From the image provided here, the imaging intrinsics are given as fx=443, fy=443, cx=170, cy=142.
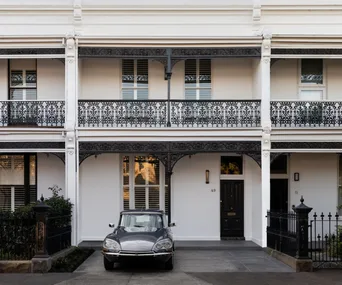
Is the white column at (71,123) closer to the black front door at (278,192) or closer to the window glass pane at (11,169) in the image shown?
the window glass pane at (11,169)

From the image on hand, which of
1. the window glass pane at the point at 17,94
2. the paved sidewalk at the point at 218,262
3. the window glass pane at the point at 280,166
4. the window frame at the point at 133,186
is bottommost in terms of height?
the paved sidewalk at the point at 218,262

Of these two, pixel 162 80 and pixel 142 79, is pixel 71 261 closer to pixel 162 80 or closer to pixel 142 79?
pixel 142 79

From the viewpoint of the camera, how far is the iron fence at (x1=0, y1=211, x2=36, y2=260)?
11.7 meters

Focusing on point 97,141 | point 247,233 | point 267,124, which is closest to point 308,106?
point 267,124

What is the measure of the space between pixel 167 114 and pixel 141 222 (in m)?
4.56

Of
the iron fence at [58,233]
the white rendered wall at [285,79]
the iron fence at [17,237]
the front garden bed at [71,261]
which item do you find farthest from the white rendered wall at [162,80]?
the iron fence at [17,237]

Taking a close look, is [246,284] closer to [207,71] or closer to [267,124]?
[267,124]

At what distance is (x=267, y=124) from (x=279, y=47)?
2.72 meters

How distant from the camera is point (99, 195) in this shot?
16.7 m

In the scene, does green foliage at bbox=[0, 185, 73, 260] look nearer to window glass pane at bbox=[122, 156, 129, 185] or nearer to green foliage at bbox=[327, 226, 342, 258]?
window glass pane at bbox=[122, 156, 129, 185]

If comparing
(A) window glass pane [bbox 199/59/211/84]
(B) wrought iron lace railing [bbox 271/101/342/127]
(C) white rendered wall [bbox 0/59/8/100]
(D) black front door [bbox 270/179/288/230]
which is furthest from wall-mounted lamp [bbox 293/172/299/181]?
(C) white rendered wall [bbox 0/59/8/100]

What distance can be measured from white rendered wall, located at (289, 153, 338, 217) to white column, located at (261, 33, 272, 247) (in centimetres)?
237

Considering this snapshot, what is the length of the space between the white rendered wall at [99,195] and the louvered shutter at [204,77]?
13.4ft

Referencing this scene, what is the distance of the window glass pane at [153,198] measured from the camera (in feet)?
55.7
